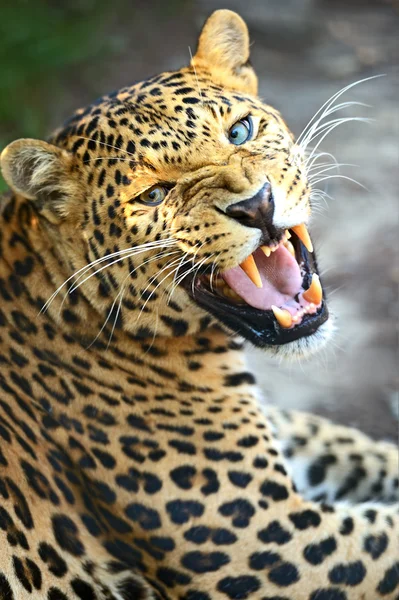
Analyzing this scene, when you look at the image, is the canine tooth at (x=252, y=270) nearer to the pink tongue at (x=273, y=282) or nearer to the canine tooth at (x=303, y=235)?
the pink tongue at (x=273, y=282)

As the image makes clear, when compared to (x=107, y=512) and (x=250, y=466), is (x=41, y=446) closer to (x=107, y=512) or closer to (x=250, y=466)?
(x=107, y=512)

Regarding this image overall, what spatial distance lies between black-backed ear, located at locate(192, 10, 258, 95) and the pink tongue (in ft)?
3.20

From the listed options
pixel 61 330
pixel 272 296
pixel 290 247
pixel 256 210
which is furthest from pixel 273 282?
pixel 61 330

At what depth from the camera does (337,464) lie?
18.3 ft

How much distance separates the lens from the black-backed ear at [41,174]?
4270 millimetres

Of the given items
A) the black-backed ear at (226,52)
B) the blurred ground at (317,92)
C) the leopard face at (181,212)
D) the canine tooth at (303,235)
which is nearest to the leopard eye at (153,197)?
the leopard face at (181,212)

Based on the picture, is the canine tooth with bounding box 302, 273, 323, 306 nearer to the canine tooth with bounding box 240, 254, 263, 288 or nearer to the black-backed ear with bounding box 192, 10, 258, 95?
the canine tooth with bounding box 240, 254, 263, 288

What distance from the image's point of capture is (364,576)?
4.48 meters

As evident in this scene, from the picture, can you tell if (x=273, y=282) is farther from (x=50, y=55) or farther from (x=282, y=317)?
(x=50, y=55)

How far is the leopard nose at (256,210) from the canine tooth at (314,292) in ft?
1.67

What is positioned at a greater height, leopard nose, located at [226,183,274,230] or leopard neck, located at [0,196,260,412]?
leopard nose, located at [226,183,274,230]

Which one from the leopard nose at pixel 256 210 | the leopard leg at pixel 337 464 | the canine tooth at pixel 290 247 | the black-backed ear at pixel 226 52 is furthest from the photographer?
the leopard leg at pixel 337 464

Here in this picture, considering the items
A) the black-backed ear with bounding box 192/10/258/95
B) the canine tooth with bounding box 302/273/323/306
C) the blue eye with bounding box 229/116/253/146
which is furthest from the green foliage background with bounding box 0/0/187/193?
the canine tooth with bounding box 302/273/323/306

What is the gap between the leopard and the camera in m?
4.29
